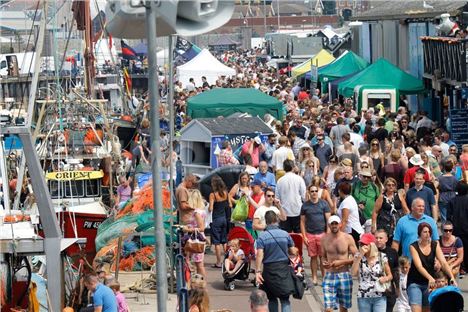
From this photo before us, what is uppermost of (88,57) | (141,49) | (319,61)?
(141,49)

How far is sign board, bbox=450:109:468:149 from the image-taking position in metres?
26.1

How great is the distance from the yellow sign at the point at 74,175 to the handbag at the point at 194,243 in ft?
25.4

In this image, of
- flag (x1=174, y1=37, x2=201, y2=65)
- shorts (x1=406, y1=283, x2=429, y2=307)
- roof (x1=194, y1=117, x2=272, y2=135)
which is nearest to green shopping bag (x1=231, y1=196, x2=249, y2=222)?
shorts (x1=406, y1=283, x2=429, y2=307)

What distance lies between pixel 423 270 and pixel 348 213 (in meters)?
3.25

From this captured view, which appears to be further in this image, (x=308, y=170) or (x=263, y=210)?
(x=308, y=170)

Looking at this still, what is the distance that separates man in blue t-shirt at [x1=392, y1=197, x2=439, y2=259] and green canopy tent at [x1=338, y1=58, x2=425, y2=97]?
2149 centimetres

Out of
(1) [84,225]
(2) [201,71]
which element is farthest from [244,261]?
(2) [201,71]

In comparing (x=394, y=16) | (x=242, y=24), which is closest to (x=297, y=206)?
(x=394, y=16)

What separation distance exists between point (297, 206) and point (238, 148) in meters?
6.99

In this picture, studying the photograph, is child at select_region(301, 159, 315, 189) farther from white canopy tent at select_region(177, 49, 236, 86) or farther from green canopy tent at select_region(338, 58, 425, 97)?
white canopy tent at select_region(177, 49, 236, 86)

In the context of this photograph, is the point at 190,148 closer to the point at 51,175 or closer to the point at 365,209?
the point at 51,175

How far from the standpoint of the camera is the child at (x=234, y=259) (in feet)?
52.5

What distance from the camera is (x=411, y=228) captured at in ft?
44.4

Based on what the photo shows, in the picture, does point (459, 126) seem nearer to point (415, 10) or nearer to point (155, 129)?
point (415, 10)
